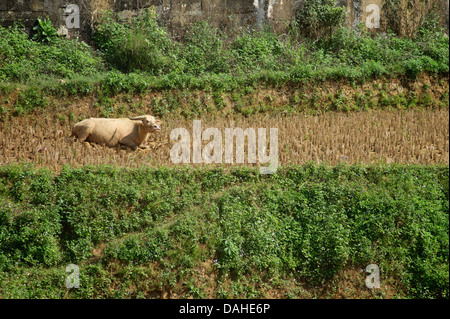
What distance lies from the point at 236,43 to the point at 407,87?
14.2 ft

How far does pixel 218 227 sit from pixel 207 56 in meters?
6.31

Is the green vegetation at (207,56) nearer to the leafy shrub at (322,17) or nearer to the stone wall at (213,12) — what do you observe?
the leafy shrub at (322,17)

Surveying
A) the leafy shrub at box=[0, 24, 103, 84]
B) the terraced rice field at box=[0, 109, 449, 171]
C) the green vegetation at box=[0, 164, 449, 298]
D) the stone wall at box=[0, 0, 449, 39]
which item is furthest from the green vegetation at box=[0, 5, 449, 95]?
the green vegetation at box=[0, 164, 449, 298]

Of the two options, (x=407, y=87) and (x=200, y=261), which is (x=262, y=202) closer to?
(x=200, y=261)

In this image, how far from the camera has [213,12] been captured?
15.6 metres

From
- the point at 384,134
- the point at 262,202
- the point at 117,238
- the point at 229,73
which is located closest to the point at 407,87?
the point at 384,134

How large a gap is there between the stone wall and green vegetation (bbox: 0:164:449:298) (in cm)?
640

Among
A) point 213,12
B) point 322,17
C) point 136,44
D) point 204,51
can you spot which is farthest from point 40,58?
point 322,17

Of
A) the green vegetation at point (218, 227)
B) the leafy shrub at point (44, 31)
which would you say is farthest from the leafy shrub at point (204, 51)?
the green vegetation at point (218, 227)

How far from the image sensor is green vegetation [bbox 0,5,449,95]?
44.1 feet

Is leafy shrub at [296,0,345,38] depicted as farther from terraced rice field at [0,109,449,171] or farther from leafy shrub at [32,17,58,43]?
leafy shrub at [32,17,58,43]

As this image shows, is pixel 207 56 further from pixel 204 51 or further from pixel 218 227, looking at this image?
pixel 218 227

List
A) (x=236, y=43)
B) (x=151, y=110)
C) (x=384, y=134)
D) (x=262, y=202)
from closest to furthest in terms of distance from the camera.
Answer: (x=262, y=202) → (x=384, y=134) → (x=151, y=110) → (x=236, y=43)

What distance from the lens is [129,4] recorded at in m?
15.4
